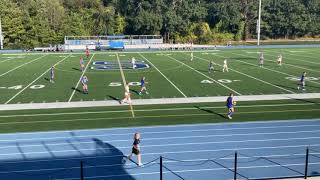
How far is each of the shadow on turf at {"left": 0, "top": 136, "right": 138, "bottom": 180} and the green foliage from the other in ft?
208

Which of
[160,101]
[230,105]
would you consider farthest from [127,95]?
[230,105]

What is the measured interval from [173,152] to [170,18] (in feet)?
249

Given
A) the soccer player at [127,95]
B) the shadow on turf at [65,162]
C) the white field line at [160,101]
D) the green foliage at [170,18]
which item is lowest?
the shadow on turf at [65,162]

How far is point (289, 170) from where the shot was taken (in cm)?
1348

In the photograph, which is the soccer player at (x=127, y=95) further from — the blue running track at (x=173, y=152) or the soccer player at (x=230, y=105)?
the soccer player at (x=230, y=105)

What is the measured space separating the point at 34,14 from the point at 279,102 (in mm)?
64321

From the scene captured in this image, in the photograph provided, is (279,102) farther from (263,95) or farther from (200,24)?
(200,24)

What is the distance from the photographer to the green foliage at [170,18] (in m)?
81.1

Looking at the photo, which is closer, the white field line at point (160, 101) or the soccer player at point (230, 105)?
the soccer player at point (230, 105)

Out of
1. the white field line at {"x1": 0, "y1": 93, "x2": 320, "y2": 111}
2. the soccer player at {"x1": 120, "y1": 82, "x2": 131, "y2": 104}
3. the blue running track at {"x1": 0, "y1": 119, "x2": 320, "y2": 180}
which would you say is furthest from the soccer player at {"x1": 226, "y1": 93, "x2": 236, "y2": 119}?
the soccer player at {"x1": 120, "y1": 82, "x2": 131, "y2": 104}

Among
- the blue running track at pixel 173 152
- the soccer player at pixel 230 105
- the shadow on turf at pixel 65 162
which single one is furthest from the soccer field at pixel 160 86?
the shadow on turf at pixel 65 162

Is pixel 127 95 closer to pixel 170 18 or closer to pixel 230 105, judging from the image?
pixel 230 105

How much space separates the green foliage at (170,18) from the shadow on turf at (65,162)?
63329 millimetres

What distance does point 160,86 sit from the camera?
1150 inches
